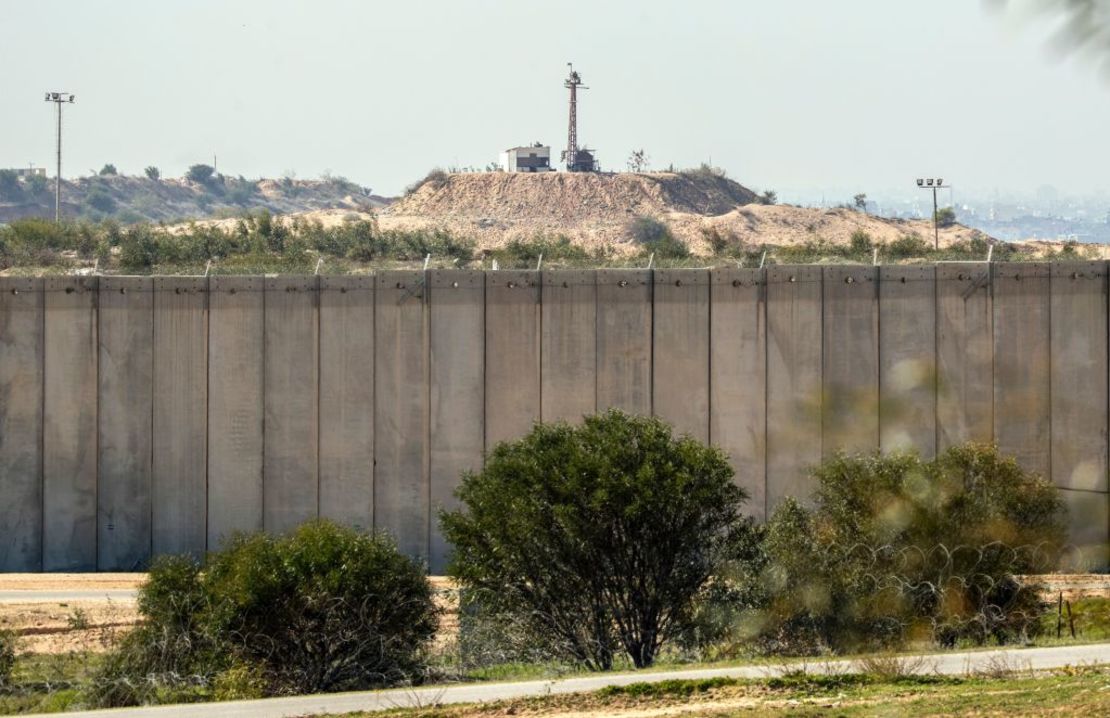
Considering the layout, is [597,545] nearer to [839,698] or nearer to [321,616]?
[321,616]

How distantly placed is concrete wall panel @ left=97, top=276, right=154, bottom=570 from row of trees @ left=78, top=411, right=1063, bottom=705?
10.6 metres

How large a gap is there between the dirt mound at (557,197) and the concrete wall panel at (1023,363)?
4194cm

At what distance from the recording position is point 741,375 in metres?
32.7

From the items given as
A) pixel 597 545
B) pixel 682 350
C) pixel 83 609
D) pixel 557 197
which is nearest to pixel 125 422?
pixel 83 609

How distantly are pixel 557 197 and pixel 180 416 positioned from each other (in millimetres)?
44667

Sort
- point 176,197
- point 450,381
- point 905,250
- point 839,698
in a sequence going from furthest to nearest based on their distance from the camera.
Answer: point 176,197, point 905,250, point 450,381, point 839,698

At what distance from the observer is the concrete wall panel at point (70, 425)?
3291cm

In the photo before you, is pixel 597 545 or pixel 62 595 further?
pixel 62 595

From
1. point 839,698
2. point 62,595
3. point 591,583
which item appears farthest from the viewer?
point 62,595

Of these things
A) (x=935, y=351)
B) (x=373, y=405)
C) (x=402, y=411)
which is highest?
(x=935, y=351)

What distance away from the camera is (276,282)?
33094mm

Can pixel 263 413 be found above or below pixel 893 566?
above

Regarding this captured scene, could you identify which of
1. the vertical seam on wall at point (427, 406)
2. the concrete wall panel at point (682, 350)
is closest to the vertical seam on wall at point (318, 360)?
the vertical seam on wall at point (427, 406)

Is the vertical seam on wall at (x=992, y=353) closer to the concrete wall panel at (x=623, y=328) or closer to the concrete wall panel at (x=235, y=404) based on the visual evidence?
the concrete wall panel at (x=623, y=328)
